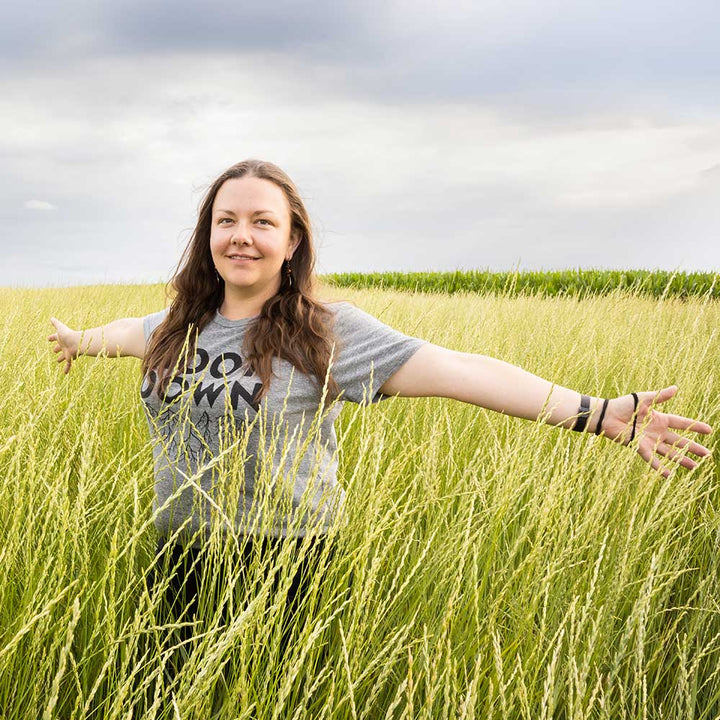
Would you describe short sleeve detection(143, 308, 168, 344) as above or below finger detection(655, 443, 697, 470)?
above

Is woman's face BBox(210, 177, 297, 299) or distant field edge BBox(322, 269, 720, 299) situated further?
distant field edge BBox(322, 269, 720, 299)

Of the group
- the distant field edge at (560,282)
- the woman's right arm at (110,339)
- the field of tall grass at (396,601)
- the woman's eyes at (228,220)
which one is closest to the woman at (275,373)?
the woman's eyes at (228,220)

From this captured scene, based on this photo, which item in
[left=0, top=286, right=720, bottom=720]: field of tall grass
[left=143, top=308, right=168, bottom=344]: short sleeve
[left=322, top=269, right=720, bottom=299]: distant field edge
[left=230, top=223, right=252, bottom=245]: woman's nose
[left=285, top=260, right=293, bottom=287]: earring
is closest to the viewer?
[left=0, top=286, right=720, bottom=720]: field of tall grass

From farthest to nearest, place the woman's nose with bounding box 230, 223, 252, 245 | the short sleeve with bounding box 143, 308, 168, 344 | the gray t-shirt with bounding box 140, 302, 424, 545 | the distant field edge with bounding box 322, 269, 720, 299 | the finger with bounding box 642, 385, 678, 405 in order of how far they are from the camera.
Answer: the distant field edge with bounding box 322, 269, 720, 299, the short sleeve with bounding box 143, 308, 168, 344, the woman's nose with bounding box 230, 223, 252, 245, the gray t-shirt with bounding box 140, 302, 424, 545, the finger with bounding box 642, 385, 678, 405

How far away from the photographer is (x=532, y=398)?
1702 mm

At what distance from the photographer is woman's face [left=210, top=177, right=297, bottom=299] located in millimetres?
1939

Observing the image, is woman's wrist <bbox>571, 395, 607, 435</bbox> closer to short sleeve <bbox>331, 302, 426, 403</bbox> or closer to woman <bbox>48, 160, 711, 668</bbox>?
woman <bbox>48, 160, 711, 668</bbox>

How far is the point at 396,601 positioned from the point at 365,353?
65 cm

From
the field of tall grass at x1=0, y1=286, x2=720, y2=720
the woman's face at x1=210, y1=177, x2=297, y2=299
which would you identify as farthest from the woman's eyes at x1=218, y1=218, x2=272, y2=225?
Result: the field of tall grass at x1=0, y1=286, x2=720, y2=720

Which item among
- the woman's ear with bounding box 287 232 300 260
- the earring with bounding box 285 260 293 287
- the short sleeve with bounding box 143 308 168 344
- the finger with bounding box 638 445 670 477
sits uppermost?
the woman's ear with bounding box 287 232 300 260

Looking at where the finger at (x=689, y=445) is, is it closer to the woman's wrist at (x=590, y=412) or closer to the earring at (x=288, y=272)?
the woman's wrist at (x=590, y=412)

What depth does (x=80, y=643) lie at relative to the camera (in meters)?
1.54

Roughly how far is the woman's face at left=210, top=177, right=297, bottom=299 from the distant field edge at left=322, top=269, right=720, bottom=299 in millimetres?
8632

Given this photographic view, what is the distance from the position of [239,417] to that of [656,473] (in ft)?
3.59
